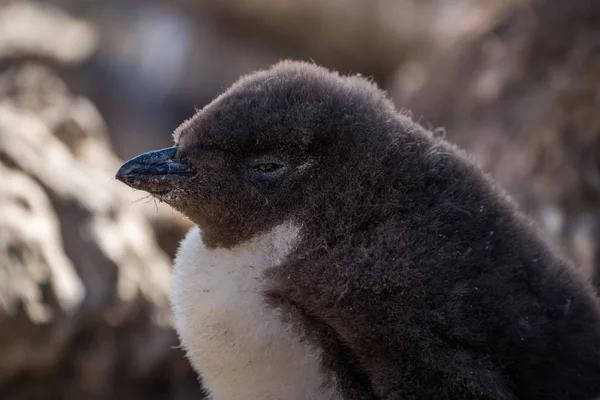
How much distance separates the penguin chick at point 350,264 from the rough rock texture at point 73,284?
4.59ft

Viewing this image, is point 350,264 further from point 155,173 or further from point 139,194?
point 139,194

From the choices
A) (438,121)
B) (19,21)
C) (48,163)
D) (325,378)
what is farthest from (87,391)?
(19,21)

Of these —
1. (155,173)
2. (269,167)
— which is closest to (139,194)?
(155,173)

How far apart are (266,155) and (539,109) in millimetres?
2742

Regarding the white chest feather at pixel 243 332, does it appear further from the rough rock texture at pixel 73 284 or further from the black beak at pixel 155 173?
the rough rock texture at pixel 73 284

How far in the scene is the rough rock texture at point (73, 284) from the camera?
3.96 meters

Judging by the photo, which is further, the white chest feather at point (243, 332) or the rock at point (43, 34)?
the rock at point (43, 34)

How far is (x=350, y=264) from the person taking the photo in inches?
97.8

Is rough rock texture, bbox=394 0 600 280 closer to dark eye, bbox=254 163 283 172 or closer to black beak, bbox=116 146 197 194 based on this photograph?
dark eye, bbox=254 163 283 172

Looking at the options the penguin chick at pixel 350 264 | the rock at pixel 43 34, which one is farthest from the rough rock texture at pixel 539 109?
the rock at pixel 43 34

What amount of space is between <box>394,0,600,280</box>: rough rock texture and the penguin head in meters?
2.18

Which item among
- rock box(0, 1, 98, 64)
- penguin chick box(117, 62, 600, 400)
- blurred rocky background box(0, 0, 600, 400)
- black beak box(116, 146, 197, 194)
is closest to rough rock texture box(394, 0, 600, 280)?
blurred rocky background box(0, 0, 600, 400)

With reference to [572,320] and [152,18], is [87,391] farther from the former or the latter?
[152,18]

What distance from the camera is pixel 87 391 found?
4.27m
